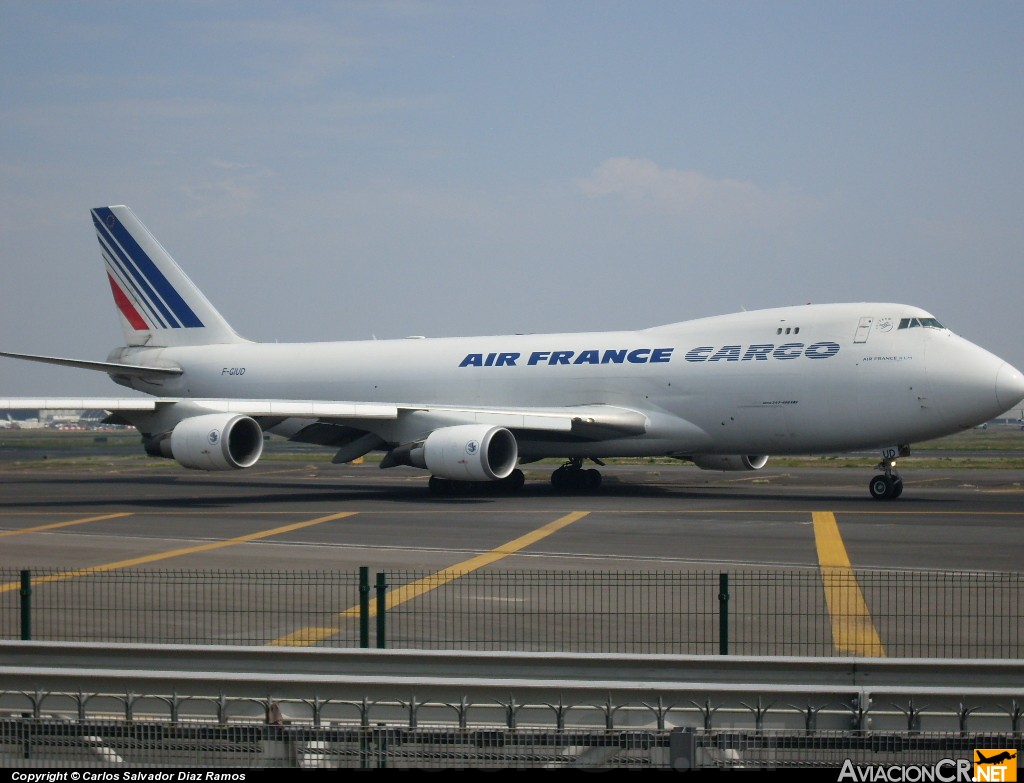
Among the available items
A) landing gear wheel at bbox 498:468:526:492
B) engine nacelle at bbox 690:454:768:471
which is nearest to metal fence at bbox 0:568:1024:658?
landing gear wheel at bbox 498:468:526:492

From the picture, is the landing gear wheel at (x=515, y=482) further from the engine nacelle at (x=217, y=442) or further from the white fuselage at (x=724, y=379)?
the engine nacelle at (x=217, y=442)

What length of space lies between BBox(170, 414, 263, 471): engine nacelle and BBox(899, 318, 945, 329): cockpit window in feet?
55.2

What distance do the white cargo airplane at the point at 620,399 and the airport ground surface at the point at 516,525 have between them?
1.41 meters

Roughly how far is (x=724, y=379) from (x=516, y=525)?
32.0 ft

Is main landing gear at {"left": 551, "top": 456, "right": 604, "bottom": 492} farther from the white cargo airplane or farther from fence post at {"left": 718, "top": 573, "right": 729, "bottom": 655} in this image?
fence post at {"left": 718, "top": 573, "right": 729, "bottom": 655}

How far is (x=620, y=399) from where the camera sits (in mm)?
35750

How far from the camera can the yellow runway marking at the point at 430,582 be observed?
42.7 feet

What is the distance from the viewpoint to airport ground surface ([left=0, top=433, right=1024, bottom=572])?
20125 mm

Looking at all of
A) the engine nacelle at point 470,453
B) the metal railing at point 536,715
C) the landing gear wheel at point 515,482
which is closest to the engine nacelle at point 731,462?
the landing gear wheel at point 515,482

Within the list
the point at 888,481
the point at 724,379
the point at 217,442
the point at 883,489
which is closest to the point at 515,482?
the point at 724,379

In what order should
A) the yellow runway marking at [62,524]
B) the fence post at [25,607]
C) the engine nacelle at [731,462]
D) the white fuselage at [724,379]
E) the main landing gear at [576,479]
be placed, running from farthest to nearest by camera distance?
1. the engine nacelle at [731,462]
2. the main landing gear at [576,479]
3. the white fuselage at [724,379]
4. the yellow runway marking at [62,524]
5. the fence post at [25,607]

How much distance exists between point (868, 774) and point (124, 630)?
28.0 ft

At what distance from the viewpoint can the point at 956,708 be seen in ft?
28.8

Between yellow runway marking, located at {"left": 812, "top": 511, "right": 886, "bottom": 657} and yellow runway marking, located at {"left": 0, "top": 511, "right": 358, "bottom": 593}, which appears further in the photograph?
yellow runway marking, located at {"left": 0, "top": 511, "right": 358, "bottom": 593}
